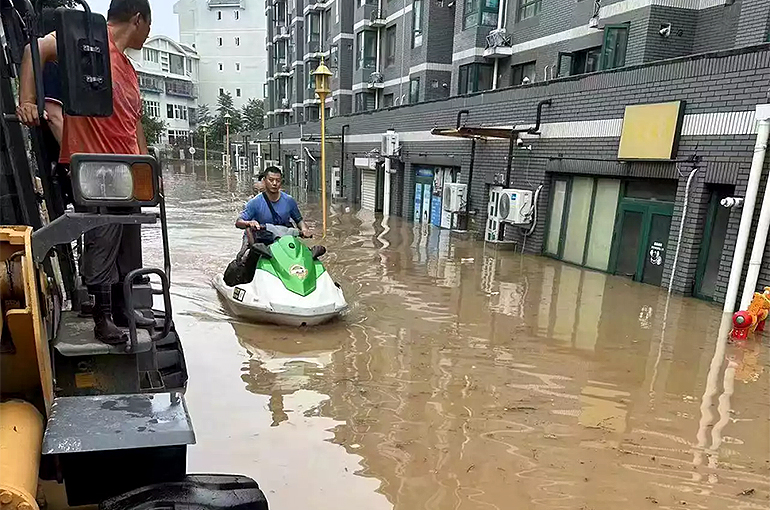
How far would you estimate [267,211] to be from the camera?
6910mm

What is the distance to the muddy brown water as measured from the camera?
11.7 ft

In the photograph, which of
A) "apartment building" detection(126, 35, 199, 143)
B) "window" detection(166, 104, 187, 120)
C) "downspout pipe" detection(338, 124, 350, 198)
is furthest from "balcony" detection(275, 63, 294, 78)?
"window" detection(166, 104, 187, 120)

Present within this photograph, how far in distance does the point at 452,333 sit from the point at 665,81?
5912mm

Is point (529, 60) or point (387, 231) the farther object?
point (529, 60)

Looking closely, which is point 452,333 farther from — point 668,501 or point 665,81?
point 665,81

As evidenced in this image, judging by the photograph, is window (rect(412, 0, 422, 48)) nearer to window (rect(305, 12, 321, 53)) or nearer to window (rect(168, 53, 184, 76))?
window (rect(305, 12, 321, 53))

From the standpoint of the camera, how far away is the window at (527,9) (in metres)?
16.7

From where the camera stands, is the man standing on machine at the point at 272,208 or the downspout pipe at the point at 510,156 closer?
the man standing on machine at the point at 272,208

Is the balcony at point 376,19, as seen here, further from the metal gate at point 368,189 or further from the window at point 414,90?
the metal gate at point 368,189

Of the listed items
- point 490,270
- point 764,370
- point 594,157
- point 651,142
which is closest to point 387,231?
point 490,270

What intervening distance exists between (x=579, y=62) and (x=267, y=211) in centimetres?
1185

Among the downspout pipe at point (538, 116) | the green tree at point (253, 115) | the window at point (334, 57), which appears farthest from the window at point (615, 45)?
the green tree at point (253, 115)

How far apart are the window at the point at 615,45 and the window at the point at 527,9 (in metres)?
4.16

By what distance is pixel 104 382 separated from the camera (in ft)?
8.75
